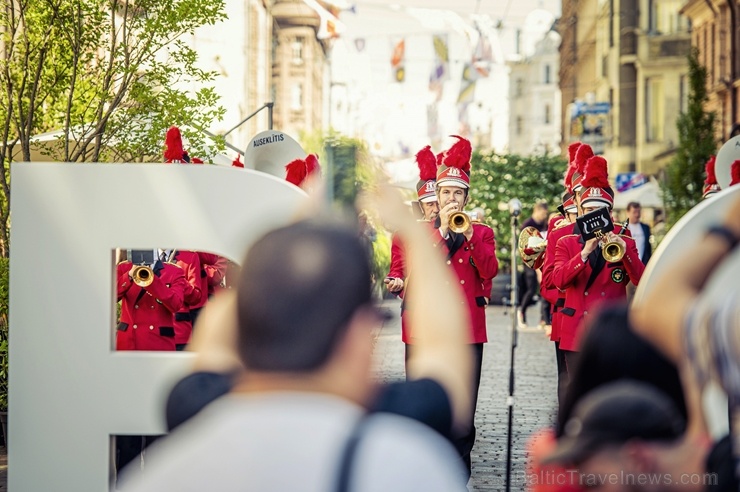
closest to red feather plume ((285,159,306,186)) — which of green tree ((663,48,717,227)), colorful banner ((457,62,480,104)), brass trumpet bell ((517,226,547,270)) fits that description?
brass trumpet bell ((517,226,547,270))

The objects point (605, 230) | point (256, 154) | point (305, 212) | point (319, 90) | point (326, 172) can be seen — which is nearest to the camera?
point (305, 212)

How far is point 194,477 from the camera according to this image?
214cm

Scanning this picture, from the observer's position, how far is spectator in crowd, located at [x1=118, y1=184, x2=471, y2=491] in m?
2.14

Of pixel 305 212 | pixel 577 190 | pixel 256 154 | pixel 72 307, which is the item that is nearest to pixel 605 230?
pixel 577 190

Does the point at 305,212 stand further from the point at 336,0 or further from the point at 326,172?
the point at 336,0

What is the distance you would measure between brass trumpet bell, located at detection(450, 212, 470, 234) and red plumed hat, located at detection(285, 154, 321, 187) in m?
0.94

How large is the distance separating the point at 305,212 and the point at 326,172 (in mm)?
1228

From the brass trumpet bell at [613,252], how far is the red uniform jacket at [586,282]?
14 centimetres

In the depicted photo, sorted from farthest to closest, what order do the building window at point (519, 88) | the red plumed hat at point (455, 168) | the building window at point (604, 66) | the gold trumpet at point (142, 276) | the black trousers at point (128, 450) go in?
the building window at point (519, 88), the building window at point (604, 66), the red plumed hat at point (455, 168), the gold trumpet at point (142, 276), the black trousers at point (128, 450)

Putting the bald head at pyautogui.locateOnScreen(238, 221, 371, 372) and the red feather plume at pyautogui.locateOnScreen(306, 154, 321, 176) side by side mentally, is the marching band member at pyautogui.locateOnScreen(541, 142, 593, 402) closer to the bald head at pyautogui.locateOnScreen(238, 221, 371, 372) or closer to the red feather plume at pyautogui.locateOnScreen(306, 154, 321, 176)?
the red feather plume at pyautogui.locateOnScreen(306, 154, 321, 176)

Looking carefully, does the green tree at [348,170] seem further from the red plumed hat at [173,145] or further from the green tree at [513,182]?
the green tree at [513,182]

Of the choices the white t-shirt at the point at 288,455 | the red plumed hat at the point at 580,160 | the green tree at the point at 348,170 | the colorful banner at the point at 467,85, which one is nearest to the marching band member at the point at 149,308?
the red plumed hat at the point at 580,160

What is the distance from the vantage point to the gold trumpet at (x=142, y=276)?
7383 mm

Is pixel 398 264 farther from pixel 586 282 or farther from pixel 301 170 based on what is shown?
pixel 586 282
